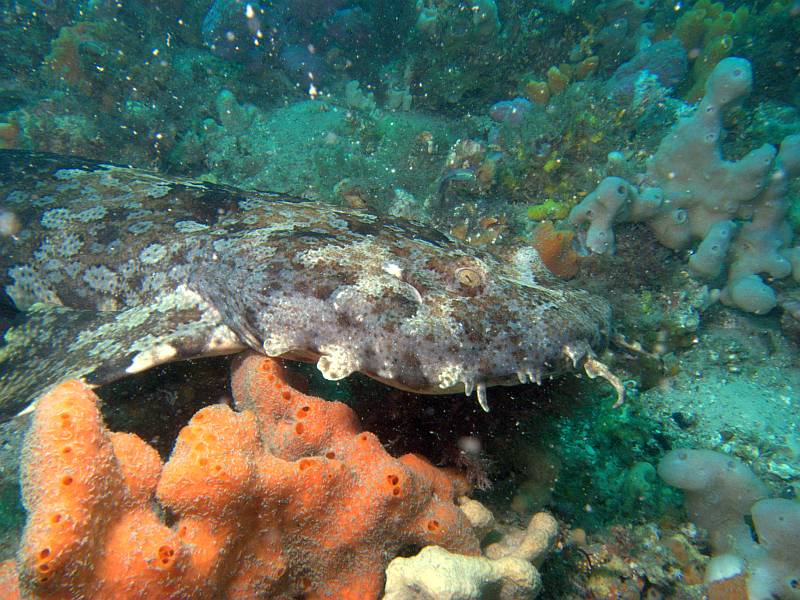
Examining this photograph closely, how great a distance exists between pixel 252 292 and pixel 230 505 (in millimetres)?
1487

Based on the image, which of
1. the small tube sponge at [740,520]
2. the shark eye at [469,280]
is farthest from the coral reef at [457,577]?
the small tube sponge at [740,520]

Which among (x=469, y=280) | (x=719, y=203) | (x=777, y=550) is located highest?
(x=719, y=203)

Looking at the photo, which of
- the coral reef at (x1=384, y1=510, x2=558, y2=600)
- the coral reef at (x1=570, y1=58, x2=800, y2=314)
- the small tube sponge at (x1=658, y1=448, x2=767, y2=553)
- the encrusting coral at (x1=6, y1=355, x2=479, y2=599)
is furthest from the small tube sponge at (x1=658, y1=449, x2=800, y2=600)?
the coral reef at (x1=570, y1=58, x2=800, y2=314)

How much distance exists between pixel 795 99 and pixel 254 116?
13024 mm

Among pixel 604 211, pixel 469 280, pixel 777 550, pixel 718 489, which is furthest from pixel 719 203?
pixel 469 280

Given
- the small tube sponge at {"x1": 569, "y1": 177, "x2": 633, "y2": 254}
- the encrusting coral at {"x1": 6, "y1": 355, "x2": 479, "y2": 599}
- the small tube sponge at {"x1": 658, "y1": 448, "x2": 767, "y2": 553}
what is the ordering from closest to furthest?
1. the encrusting coral at {"x1": 6, "y1": 355, "x2": 479, "y2": 599}
2. the small tube sponge at {"x1": 658, "y1": 448, "x2": 767, "y2": 553}
3. the small tube sponge at {"x1": 569, "y1": 177, "x2": 633, "y2": 254}

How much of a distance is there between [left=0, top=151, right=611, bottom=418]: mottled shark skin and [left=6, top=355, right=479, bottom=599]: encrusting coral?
19.7 inches

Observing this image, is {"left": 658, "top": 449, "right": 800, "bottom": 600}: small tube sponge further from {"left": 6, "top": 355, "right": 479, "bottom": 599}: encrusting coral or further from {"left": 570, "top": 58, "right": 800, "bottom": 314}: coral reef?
{"left": 570, "top": 58, "right": 800, "bottom": 314}: coral reef

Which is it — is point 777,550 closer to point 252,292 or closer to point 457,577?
point 457,577

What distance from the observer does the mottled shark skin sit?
2.75 m

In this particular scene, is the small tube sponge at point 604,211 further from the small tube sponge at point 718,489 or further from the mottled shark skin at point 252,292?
the small tube sponge at point 718,489

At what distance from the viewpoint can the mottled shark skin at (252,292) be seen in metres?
2.75

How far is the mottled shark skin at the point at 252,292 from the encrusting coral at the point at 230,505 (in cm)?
50

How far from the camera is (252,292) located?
10.2ft
